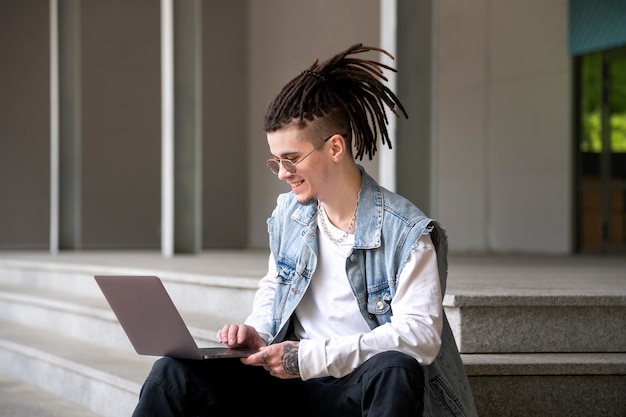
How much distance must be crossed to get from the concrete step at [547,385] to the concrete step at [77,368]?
129 cm

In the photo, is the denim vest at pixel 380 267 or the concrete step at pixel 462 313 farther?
the concrete step at pixel 462 313

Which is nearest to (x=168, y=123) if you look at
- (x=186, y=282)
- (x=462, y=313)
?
(x=186, y=282)

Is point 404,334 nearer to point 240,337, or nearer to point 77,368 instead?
point 240,337

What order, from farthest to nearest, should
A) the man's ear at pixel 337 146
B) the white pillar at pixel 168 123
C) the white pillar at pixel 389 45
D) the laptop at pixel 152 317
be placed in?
the white pillar at pixel 168 123, the white pillar at pixel 389 45, the man's ear at pixel 337 146, the laptop at pixel 152 317

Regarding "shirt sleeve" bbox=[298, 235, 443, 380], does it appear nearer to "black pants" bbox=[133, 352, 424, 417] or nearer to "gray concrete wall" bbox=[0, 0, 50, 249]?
"black pants" bbox=[133, 352, 424, 417]

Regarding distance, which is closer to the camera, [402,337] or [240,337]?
[402,337]

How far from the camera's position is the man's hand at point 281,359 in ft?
6.75

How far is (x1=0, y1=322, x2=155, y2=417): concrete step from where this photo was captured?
356cm

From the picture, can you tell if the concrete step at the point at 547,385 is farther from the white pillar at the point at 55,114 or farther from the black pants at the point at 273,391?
the white pillar at the point at 55,114

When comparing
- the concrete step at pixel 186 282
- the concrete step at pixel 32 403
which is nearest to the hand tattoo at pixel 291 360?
the concrete step at pixel 186 282

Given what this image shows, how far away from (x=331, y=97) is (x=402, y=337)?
60 cm

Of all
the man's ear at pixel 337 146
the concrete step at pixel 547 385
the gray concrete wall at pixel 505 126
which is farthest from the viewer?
the gray concrete wall at pixel 505 126

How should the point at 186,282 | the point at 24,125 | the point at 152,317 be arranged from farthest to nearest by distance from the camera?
the point at 24,125 → the point at 186,282 → the point at 152,317

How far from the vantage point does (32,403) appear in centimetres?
402
